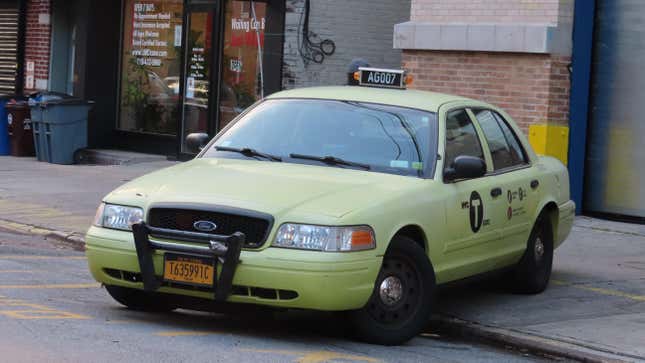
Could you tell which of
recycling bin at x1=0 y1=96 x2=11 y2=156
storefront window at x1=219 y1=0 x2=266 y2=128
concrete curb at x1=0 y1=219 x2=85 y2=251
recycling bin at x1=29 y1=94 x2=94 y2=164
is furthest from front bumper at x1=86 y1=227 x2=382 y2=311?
recycling bin at x1=0 y1=96 x2=11 y2=156

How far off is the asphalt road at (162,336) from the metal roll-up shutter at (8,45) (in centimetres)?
1521

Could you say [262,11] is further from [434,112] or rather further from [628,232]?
[434,112]

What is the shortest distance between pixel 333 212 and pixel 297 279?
459 millimetres

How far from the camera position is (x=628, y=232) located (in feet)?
45.4

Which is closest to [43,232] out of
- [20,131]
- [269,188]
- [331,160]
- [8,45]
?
[331,160]

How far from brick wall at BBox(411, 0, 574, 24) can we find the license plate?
8.04m

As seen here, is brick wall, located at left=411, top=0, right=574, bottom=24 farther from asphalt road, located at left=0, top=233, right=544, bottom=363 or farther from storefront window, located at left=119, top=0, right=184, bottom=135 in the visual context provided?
asphalt road, located at left=0, top=233, right=544, bottom=363

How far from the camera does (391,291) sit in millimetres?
7727

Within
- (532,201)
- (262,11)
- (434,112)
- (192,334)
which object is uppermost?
(262,11)

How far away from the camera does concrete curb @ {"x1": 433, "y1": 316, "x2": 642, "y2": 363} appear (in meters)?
7.78

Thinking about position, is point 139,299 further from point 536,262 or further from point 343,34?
point 343,34

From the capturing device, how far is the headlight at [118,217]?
766 cm

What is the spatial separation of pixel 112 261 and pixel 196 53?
12721 millimetres

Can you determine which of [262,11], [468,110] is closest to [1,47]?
[262,11]
